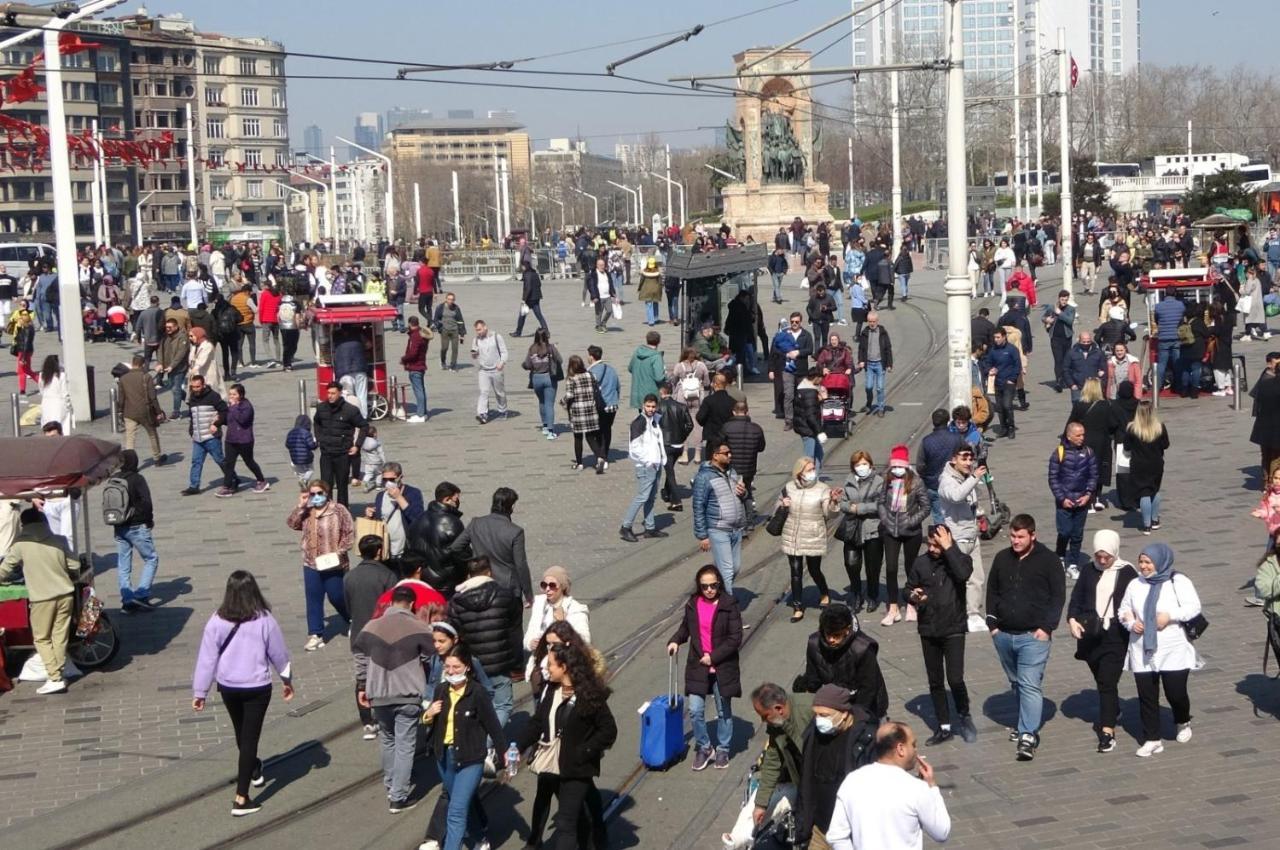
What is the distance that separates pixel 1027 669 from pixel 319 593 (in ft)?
18.3

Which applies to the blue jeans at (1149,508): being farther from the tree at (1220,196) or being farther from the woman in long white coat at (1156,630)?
the tree at (1220,196)

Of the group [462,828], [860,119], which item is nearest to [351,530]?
[462,828]

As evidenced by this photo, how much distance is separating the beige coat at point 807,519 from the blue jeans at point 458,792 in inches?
208

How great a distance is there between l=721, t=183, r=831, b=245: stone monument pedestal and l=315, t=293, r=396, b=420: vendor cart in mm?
31756

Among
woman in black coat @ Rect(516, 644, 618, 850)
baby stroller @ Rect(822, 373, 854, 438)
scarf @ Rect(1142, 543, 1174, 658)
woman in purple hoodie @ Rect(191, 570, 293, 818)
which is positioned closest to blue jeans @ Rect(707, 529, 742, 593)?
scarf @ Rect(1142, 543, 1174, 658)

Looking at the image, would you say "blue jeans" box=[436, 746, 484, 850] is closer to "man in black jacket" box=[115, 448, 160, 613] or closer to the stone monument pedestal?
"man in black jacket" box=[115, 448, 160, 613]

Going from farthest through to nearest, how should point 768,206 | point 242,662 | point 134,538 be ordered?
1. point 768,206
2. point 134,538
3. point 242,662

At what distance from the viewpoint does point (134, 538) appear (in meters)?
14.9

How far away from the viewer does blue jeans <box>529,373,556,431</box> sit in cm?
2292

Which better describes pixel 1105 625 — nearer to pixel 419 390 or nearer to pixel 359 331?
pixel 359 331

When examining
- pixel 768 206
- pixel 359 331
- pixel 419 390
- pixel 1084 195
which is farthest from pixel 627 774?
pixel 1084 195

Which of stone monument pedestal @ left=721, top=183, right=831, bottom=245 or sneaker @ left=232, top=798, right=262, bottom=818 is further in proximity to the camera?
stone monument pedestal @ left=721, top=183, right=831, bottom=245

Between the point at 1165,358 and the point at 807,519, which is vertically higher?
the point at 1165,358

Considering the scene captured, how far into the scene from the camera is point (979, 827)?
374 inches
